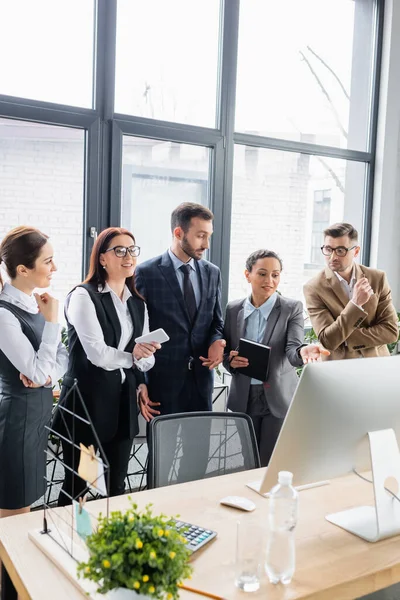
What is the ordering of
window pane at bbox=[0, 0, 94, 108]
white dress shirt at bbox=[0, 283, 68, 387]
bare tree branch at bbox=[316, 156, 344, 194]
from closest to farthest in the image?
white dress shirt at bbox=[0, 283, 68, 387], window pane at bbox=[0, 0, 94, 108], bare tree branch at bbox=[316, 156, 344, 194]

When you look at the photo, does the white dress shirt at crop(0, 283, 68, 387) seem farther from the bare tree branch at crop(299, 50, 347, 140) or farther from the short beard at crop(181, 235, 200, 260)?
the bare tree branch at crop(299, 50, 347, 140)

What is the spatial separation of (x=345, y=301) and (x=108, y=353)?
1.48m

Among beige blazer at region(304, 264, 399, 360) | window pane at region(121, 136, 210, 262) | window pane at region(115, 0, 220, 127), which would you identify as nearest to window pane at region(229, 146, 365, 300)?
window pane at region(121, 136, 210, 262)

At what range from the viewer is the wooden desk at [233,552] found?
4.54ft

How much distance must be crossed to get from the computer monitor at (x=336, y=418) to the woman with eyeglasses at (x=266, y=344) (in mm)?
1093

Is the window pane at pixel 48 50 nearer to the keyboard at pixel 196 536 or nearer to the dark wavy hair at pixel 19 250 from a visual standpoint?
the dark wavy hair at pixel 19 250

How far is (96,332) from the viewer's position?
2664 millimetres

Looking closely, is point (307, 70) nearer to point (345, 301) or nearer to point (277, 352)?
point (345, 301)

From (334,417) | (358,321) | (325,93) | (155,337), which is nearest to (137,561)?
(334,417)

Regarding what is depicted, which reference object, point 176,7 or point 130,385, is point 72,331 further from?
point 176,7

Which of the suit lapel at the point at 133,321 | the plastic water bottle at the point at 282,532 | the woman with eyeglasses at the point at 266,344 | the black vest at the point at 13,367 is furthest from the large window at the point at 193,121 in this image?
the plastic water bottle at the point at 282,532

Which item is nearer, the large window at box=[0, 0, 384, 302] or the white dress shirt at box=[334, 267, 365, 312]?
the white dress shirt at box=[334, 267, 365, 312]

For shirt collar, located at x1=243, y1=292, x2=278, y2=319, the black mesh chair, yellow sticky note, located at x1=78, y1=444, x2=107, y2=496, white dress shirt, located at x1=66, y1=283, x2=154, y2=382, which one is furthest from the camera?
shirt collar, located at x1=243, y1=292, x2=278, y2=319

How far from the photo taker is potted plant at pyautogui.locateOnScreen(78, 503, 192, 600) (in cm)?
110
